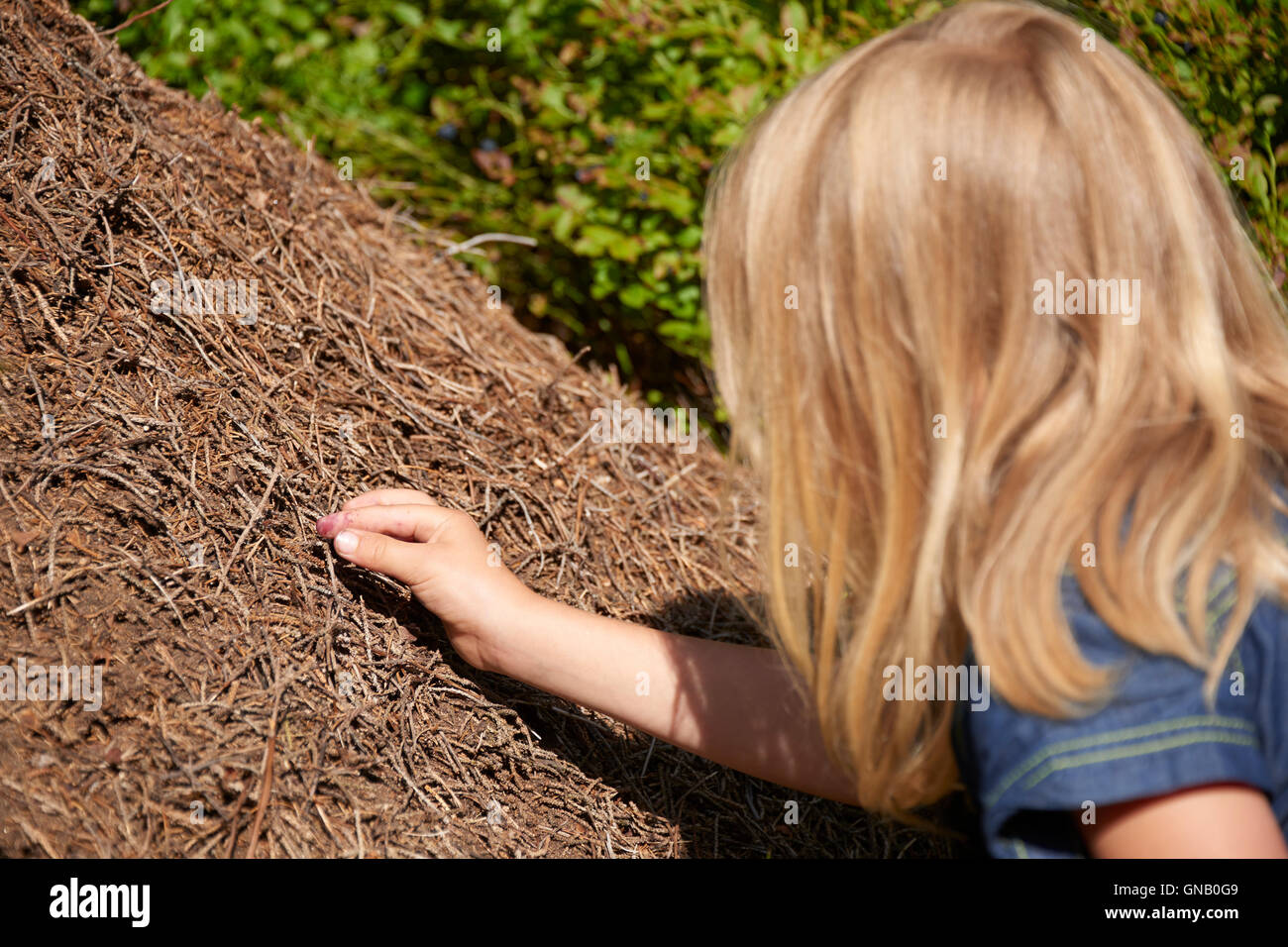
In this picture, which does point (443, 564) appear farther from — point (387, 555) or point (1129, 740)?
point (1129, 740)

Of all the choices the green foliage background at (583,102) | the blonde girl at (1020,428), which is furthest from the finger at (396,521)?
the green foliage background at (583,102)

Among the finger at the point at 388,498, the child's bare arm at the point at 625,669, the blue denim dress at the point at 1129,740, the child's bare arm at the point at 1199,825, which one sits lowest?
the child's bare arm at the point at 1199,825

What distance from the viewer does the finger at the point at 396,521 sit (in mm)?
1634

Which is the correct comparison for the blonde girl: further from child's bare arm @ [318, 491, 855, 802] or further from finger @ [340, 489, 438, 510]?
finger @ [340, 489, 438, 510]

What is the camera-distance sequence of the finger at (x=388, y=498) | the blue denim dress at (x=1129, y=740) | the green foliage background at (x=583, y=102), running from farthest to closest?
the green foliage background at (x=583, y=102)
the finger at (x=388, y=498)
the blue denim dress at (x=1129, y=740)

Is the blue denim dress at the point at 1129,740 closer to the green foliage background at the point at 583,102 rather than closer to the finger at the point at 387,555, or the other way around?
the finger at the point at 387,555

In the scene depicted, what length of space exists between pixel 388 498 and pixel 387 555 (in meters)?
0.16

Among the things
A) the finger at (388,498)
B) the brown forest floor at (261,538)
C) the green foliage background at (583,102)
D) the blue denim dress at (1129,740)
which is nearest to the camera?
the blue denim dress at (1129,740)

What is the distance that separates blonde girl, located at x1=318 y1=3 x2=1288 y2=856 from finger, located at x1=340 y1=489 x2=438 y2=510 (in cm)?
67

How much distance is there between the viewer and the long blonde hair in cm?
111

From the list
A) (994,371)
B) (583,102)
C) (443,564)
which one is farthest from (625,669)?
(583,102)

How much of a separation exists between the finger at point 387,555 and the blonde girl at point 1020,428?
1.95 ft

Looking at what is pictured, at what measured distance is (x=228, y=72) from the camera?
2.92 metres
